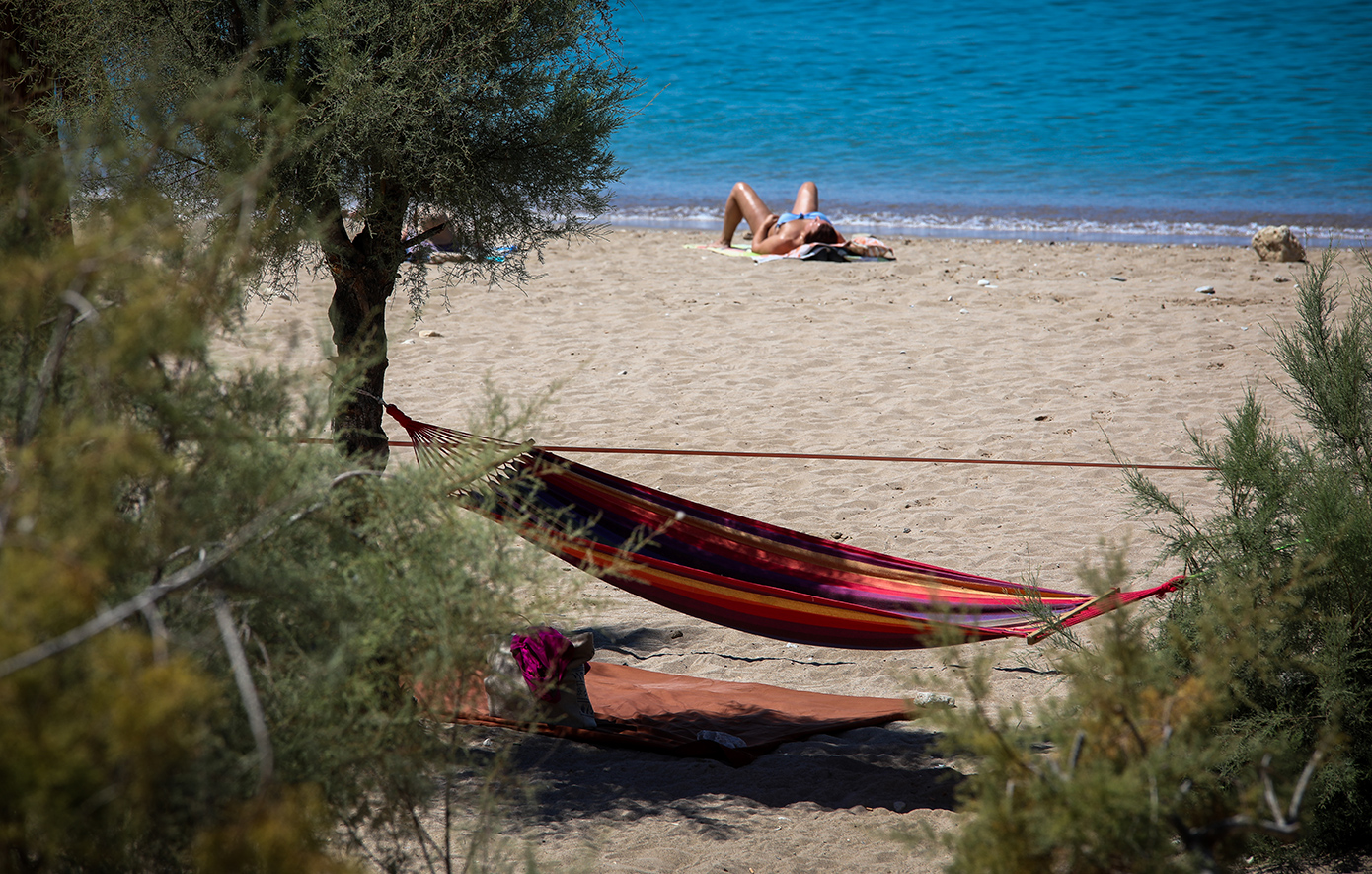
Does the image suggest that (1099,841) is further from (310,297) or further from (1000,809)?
(310,297)

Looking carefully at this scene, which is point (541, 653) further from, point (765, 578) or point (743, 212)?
point (743, 212)

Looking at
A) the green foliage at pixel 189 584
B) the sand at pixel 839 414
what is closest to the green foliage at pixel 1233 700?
the sand at pixel 839 414

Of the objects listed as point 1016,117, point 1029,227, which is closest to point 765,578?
point 1029,227

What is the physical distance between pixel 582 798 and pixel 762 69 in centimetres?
2468

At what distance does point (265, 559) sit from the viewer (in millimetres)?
1306

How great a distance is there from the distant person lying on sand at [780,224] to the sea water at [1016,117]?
4.17 ft

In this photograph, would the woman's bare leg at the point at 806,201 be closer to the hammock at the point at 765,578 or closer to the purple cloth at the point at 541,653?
the hammock at the point at 765,578

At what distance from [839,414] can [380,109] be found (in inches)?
136

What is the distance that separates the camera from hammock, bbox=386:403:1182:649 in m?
2.78

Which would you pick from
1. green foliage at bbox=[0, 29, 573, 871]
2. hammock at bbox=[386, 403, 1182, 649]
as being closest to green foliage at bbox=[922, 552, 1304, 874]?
green foliage at bbox=[0, 29, 573, 871]

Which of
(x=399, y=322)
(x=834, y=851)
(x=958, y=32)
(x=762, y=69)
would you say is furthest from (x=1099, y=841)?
(x=958, y=32)

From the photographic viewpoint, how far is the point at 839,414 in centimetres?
552

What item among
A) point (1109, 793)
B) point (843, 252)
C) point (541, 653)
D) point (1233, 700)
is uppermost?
point (843, 252)

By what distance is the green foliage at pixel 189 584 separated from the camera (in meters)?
0.90
